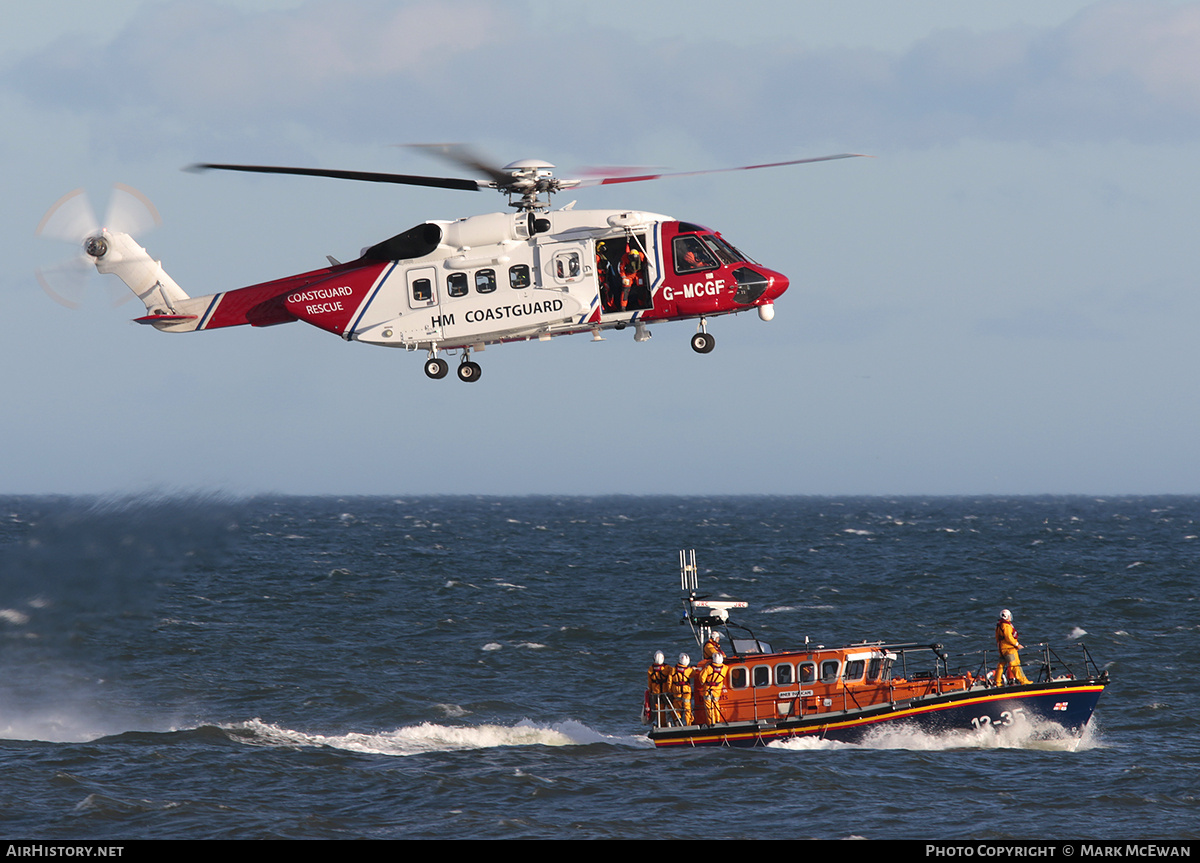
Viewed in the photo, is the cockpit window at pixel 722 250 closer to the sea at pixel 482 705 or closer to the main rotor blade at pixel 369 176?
the main rotor blade at pixel 369 176

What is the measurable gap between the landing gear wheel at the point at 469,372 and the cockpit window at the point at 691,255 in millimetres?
4421

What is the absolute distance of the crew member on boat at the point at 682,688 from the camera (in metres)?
33.0

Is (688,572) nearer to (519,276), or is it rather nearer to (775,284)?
(775,284)

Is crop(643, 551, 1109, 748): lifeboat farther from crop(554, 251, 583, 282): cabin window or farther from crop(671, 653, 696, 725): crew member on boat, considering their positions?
crop(554, 251, 583, 282): cabin window

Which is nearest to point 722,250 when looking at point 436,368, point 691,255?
point 691,255

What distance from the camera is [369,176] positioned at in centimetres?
2078

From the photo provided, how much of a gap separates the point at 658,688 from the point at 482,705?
33.4ft

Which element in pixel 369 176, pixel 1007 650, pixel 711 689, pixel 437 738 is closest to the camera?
pixel 369 176

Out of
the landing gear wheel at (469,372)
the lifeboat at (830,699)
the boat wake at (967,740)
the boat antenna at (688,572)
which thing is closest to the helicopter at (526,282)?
the landing gear wheel at (469,372)

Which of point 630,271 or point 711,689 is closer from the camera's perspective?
point 630,271

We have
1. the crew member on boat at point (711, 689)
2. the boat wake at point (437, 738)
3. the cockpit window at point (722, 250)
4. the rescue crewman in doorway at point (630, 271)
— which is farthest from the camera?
the boat wake at point (437, 738)

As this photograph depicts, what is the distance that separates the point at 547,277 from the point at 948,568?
58.8 meters

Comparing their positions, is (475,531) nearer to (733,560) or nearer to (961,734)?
(733,560)
